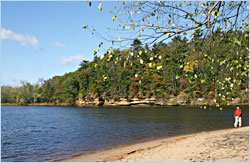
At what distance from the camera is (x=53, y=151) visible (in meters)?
15.7

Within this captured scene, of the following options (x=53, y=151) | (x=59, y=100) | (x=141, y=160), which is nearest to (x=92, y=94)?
(x=59, y=100)

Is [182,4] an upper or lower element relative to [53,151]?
upper

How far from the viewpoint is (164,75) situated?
7500 cm

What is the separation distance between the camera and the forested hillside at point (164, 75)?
551 cm

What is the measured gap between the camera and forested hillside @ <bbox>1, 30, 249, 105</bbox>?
5.51m

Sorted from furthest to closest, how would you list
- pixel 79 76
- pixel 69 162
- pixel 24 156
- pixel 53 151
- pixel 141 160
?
1. pixel 79 76
2. pixel 53 151
3. pixel 24 156
4. pixel 69 162
5. pixel 141 160

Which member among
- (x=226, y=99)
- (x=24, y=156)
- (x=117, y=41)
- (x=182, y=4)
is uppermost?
(x=182, y=4)

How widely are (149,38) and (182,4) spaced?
6.62ft

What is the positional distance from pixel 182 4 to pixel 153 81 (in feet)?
269

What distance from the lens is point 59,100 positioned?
→ 12494 cm

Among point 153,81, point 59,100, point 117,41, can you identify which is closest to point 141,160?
point 117,41

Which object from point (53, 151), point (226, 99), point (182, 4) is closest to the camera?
point (182, 4)

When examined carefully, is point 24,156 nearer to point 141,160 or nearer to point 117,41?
point 141,160

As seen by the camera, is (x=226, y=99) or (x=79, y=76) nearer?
(x=226, y=99)
